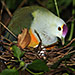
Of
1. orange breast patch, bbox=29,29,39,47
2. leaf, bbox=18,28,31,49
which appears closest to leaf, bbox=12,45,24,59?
leaf, bbox=18,28,31,49

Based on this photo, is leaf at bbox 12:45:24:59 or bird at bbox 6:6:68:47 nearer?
leaf at bbox 12:45:24:59

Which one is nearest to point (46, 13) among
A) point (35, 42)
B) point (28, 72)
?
point (35, 42)

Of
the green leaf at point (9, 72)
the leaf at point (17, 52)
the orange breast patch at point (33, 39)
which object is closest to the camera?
the green leaf at point (9, 72)

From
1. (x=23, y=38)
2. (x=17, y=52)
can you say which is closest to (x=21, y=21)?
(x=23, y=38)

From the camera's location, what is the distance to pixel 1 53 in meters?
1.47

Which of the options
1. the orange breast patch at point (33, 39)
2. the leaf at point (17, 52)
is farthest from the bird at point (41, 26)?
the leaf at point (17, 52)

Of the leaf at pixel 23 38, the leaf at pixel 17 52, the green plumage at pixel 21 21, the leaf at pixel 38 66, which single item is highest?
the green plumage at pixel 21 21

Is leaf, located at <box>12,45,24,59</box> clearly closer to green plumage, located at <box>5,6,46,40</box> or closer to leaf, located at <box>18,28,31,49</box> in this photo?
leaf, located at <box>18,28,31,49</box>

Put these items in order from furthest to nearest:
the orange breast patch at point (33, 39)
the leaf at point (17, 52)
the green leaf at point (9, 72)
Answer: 1. the orange breast patch at point (33, 39)
2. the leaf at point (17, 52)
3. the green leaf at point (9, 72)

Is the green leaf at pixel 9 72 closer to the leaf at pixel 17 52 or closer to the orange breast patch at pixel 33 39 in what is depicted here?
the leaf at pixel 17 52

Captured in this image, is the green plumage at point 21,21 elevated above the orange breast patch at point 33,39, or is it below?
above

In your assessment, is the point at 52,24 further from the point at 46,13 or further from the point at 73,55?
the point at 73,55

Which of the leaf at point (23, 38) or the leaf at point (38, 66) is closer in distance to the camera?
the leaf at point (38, 66)

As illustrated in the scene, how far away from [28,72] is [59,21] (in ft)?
1.74
